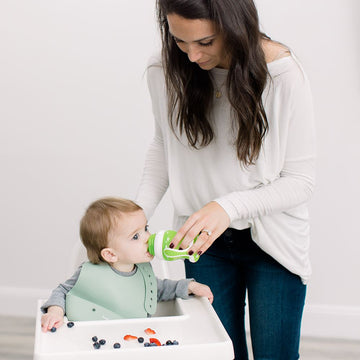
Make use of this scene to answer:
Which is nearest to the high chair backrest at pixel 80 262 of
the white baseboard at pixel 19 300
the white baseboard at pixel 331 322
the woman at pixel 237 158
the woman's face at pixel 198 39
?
the woman at pixel 237 158

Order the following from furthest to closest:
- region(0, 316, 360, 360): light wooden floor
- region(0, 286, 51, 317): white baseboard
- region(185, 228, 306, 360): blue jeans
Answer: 1. region(0, 286, 51, 317): white baseboard
2. region(0, 316, 360, 360): light wooden floor
3. region(185, 228, 306, 360): blue jeans

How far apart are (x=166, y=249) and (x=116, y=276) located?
16 cm

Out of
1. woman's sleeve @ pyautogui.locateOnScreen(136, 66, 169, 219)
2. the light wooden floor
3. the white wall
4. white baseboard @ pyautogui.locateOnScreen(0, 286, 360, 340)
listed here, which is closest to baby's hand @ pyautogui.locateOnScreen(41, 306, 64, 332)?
woman's sleeve @ pyautogui.locateOnScreen(136, 66, 169, 219)

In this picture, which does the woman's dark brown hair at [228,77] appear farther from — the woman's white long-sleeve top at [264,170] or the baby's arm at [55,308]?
the baby's arm at [55,308]

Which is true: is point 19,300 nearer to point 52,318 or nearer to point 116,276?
point 116,276

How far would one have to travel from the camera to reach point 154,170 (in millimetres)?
1674

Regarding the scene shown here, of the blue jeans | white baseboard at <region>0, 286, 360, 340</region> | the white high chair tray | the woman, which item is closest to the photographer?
the white high chair tray

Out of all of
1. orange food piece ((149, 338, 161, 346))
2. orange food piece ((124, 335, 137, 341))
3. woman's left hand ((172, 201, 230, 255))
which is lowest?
orange food piece ((124, 335, 137, 341))

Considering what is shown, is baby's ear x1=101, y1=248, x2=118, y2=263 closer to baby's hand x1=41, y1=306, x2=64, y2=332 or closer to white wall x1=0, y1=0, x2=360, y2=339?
baby's hand x1=41, y1=306, x2=64, y2=332

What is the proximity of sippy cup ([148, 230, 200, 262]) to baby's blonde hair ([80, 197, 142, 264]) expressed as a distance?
97 mm

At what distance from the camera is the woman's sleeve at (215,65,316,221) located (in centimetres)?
143

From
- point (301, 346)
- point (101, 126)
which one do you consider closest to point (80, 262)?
point (101, 126)

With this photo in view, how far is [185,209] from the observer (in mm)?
1603

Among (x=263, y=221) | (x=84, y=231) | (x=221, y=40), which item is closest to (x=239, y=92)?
(x=221, y=40)
